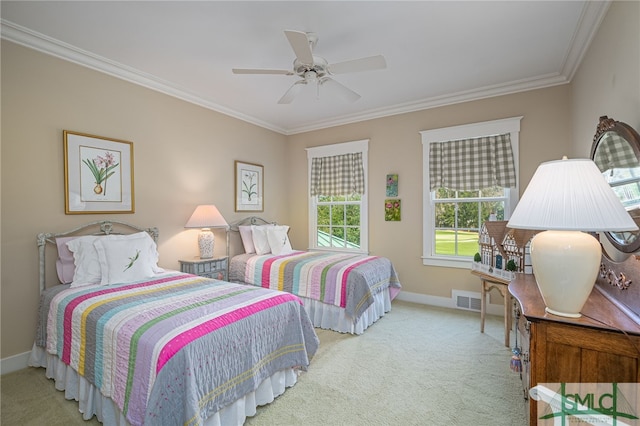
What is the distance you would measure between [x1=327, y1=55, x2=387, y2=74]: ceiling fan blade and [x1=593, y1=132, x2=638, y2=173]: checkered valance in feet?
5.11

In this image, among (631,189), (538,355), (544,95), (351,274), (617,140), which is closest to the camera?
(538,355)

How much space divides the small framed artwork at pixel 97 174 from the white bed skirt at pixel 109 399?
4.25 ft

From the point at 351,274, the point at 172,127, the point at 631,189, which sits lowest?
the point at 351,274

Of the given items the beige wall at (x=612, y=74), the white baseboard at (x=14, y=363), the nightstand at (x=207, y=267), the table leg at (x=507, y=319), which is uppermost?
the beige wall at (x=612, y=74)

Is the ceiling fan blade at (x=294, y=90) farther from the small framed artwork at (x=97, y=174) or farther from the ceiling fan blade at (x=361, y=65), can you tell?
the small framed artwork at (x=97, y=174)

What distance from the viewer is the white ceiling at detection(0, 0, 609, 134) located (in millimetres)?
2221

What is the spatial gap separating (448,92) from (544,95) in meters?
1.03

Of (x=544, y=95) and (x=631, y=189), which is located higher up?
(x=544, y=95)

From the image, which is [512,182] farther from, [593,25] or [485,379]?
[485,379]

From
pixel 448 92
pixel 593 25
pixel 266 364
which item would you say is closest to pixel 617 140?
pixel 593 25

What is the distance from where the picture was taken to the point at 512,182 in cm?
359

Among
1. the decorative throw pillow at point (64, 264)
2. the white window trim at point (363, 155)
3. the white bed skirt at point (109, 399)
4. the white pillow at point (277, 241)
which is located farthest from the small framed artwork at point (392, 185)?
the decorative throw pillow at point (64, 264)

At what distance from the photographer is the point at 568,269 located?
1.34 metres

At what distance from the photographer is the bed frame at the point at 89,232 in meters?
2.55
